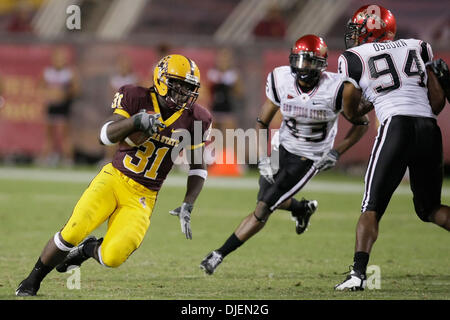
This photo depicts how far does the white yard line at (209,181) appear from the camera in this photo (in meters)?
11.3

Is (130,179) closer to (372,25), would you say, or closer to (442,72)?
(372,25)

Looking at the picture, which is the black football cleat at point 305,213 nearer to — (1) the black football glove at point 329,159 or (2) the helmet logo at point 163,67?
(1) the black football glove at point 329,159

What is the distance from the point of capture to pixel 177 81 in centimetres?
521

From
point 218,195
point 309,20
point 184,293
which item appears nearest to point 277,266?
point 184,293

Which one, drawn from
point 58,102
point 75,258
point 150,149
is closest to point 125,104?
point 150,149

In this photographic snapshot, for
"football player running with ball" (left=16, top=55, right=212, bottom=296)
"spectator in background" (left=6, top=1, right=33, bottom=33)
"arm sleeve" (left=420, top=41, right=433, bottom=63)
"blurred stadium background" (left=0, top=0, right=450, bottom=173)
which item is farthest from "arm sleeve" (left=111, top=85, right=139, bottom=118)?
"spectator in background" (left=6, top=1, right=33, bottom=33)

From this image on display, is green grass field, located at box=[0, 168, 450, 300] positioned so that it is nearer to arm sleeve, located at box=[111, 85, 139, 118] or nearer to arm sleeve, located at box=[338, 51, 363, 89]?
arm sleeve, located at box=[111, 85, 139, 118]

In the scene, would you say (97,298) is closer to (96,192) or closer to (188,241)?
(96,192)

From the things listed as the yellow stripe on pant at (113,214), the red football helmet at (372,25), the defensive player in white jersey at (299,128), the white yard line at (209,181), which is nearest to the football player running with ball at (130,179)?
the yellow stripe on pant at (113,214)

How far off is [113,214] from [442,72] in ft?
7.47

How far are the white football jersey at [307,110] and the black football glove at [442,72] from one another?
764 mm

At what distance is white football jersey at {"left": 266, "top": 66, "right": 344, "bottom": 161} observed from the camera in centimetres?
598

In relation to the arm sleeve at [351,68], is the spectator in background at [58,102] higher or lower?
higher

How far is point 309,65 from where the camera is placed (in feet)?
19.0
